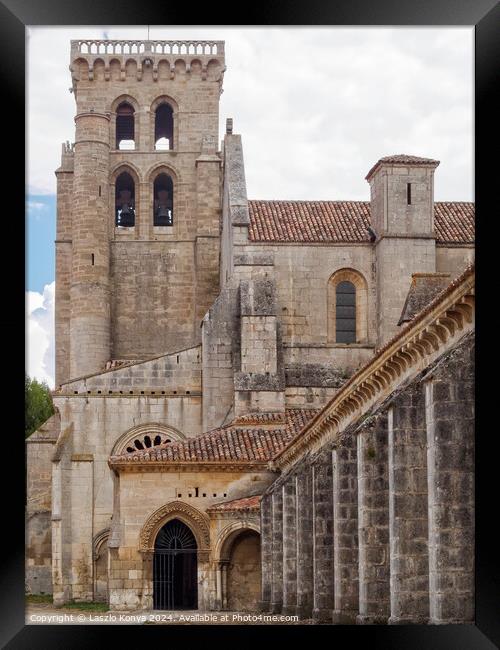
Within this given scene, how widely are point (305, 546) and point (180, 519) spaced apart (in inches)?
422

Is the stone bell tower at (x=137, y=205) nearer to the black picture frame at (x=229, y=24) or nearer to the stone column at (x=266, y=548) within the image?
the stone column at (x=266, y=548)

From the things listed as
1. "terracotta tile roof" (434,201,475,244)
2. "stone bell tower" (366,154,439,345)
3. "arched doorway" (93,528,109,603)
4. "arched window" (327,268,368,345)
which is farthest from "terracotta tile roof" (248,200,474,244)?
"arched doorway" (93,528,109,603)

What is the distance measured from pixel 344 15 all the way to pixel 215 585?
2702 cm

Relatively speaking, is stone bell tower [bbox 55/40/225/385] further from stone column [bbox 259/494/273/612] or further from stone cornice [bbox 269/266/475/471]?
stone cornice [bbox 269/266/475/471]

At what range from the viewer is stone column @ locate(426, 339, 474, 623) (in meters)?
22.4

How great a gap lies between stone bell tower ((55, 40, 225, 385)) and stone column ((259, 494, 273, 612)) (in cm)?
1830

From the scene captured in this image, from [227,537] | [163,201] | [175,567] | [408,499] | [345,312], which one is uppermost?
[163,201]

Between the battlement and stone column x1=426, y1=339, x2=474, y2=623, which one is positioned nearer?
stone column x1=426, y1=339, x2=474, y2=623

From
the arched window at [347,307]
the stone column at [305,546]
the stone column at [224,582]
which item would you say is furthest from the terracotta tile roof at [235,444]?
the stone column at [305,546]

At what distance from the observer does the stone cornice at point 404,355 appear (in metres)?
24.1

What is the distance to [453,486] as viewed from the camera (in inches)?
887

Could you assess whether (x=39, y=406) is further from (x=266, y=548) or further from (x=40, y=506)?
(x=266, y=548)

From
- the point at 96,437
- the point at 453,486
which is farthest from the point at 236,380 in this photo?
the point at 453,486
